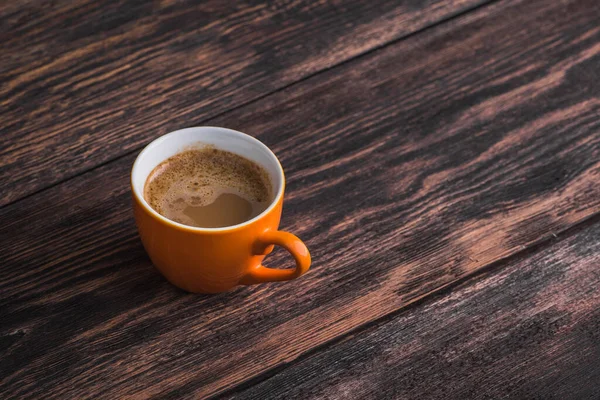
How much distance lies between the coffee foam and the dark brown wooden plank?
0.18 m

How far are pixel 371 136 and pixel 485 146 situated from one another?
0.46 feet

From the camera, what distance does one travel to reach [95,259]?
75cm

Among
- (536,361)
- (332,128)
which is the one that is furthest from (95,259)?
(536,361)

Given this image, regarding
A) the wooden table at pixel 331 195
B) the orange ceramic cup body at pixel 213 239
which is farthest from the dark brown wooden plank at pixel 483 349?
the orange ceramic cup body at pixel 213 239

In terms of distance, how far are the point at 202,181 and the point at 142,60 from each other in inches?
11.8

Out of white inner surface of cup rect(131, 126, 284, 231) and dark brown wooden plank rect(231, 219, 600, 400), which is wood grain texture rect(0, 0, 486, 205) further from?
dark brown wooden plank rect(231, 219, 600, 400)

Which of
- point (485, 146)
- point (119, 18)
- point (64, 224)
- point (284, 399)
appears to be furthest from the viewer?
point (119, 18)

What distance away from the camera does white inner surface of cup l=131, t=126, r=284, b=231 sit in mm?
700

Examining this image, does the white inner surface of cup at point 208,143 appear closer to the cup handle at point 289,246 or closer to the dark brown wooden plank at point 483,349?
the cup handle at point 289,246

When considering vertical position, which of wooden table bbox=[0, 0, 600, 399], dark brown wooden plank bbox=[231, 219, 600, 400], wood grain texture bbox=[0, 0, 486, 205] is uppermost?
wood grain texture bbox=[0, 0, 486, 205]

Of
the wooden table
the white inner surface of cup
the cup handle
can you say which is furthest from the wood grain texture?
the cup handle

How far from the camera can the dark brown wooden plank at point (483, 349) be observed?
26.5 inches

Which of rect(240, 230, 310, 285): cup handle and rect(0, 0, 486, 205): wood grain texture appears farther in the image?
rect(0, 0, 486, 205): wood grain texture

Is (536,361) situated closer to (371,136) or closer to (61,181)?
(371,136)
